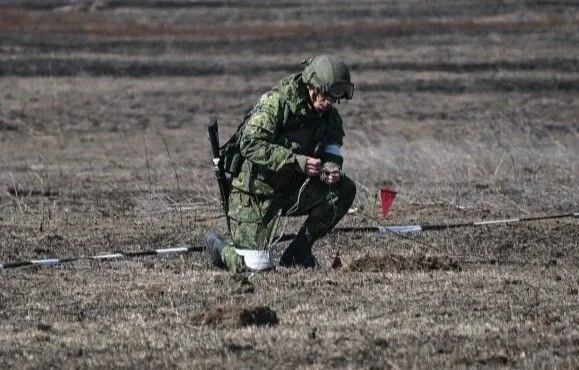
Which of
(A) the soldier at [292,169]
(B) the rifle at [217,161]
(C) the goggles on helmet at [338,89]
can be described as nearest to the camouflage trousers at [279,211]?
(A) the soldier at [292,169]

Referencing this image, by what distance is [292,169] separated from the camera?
9828 millimetres

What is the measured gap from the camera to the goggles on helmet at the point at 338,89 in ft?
31.6

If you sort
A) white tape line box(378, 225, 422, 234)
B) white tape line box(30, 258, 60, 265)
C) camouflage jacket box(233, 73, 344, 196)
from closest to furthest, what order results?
camouflage jacket box(233, 73, 344, 196)
white tape line box(30, 258, 60, 265)
white tape line box(378, 225, 422, 234)

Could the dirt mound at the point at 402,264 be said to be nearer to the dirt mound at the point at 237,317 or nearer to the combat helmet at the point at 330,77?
the combat helmet at the point at 330,77

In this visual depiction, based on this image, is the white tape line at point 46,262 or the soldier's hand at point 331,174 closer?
the soldier's hand at point 331,174

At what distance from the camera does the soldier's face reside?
9773 millimetres

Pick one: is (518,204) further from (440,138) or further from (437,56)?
(437,56)

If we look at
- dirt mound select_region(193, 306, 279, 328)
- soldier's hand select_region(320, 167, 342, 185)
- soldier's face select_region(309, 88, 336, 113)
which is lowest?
dirt mound select_region(193, 306, 279, 328)

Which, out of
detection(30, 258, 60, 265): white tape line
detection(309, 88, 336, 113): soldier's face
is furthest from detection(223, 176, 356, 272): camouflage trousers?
detection(30, 258, 60, 265): white tape line

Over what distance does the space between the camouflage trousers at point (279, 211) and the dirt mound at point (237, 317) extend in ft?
6.81

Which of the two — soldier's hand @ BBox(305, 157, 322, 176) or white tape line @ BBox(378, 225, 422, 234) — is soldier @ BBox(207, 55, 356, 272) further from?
white tape line @ BBox(378, 225, 422, 234)

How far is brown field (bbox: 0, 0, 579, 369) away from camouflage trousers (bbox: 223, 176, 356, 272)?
25 cm

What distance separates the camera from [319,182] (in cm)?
1002

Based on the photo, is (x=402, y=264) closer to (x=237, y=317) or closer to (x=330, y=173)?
(x=330, y=173)
